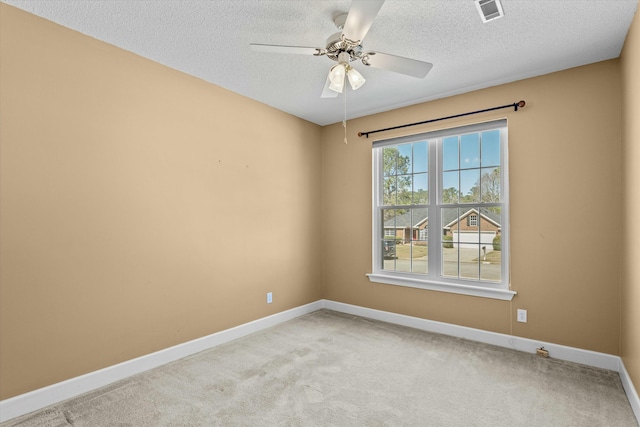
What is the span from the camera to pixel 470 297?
342 cm

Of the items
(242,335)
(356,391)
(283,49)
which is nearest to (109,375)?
(242,335)

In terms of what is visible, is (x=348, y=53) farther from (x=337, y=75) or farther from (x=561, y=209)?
(x=561, y=209)

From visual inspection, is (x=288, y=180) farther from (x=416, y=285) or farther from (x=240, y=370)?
(x=240, y=370)

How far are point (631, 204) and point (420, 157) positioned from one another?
1.99m

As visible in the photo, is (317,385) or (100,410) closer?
(100,410)

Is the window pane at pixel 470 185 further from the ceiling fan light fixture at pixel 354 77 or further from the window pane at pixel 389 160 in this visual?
the ceiling fan light fixture at pixel 354 77

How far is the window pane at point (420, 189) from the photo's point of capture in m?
3.86

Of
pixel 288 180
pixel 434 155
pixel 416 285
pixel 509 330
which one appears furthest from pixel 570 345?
pixel 288 180

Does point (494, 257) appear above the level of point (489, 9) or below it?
below

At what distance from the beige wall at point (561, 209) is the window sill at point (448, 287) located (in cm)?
6

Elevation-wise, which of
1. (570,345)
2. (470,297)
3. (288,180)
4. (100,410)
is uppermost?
(288,180)

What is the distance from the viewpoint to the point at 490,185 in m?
3.43

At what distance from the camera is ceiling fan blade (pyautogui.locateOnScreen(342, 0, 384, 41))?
5.41 feet

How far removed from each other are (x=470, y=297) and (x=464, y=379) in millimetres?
1062
